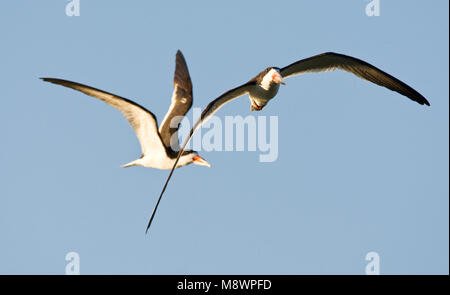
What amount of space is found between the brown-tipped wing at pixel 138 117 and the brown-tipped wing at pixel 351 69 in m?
2.81

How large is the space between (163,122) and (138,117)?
1.81 meters

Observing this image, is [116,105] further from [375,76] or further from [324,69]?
[375,76]

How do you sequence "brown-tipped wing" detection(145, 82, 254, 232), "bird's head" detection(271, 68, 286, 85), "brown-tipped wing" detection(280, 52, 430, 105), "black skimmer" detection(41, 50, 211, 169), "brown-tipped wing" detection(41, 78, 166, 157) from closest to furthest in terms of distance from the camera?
"brown-tipped wing" detection(145, 82, 254, 232) → "brown-tipped wing" detection(41, 78, 166, 157) → "black skimmer" detection(41, 50, 211, 169) → "bird's head" detection(271, 68, 286, 85) → "brown-tipped wing" detection(280, 52, 430, 105)

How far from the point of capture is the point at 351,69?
13.5 meters

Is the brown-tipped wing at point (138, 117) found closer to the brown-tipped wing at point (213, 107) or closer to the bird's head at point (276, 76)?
the brown-tipped wing at point (213, 107)

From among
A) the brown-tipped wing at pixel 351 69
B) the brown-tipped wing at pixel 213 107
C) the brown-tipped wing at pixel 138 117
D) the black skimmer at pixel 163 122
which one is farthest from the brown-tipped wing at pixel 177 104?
the brown-tipped wing at pixel 351 69

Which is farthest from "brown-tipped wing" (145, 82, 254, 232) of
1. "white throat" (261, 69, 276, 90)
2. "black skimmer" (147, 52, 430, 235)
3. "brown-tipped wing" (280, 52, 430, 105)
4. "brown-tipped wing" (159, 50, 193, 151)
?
"brown-tipped wing" (159, 50, 193, 151)

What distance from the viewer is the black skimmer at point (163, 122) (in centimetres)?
1155

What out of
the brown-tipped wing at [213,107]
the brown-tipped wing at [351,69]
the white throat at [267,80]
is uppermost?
the brown-tipped wing at [351,69]

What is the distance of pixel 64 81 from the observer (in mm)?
10641

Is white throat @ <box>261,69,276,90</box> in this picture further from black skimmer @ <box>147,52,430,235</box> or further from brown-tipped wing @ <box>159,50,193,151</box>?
brown-tipped wing @ <box>159,50,193,151</box>

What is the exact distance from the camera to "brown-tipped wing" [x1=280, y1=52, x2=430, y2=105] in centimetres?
1311
